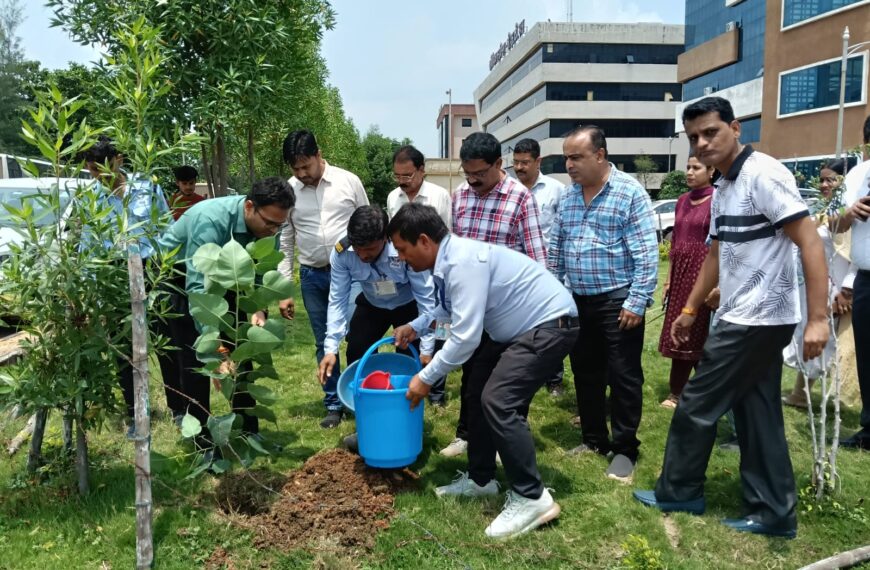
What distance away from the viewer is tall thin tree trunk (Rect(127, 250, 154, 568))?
2.71 meters

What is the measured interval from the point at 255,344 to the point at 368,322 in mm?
1334

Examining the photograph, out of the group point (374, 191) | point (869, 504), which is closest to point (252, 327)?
point (869, 504)

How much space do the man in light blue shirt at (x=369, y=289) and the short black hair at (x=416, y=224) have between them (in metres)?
0.66

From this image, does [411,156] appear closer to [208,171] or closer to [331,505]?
[331,505]

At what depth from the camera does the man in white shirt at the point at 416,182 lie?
486cm

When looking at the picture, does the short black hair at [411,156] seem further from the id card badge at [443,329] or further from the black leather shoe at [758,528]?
the black leather shoe at [758,528]

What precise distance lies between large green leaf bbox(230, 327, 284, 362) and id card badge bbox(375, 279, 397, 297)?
3.83ft

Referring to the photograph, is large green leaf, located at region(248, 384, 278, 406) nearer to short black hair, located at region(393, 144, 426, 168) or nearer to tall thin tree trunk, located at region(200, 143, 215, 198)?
short black hair, located at region(393, 144, 426, 168)

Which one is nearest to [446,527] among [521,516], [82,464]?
[521,516]

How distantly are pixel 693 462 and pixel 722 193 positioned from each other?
1.30 m

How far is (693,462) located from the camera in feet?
10.4

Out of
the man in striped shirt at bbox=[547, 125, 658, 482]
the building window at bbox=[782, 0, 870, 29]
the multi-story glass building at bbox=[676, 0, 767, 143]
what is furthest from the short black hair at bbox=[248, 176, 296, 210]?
the multi-story glass building at bbox=[676, 0, 767, 143]

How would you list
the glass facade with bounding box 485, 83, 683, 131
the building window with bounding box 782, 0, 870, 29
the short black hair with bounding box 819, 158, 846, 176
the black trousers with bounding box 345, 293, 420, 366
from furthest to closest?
the glass facade with bounding box 485, 83, 683, 131, the building window with bounding box 782, 0, 870, 29, the short black hair with bounding box 819, 158, 846, 176, the black trousers with bounding box 345, 293, 420, 366

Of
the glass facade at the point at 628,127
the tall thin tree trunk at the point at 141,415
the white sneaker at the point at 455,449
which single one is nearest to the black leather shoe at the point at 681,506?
the white sneaker at the point at 455,449
